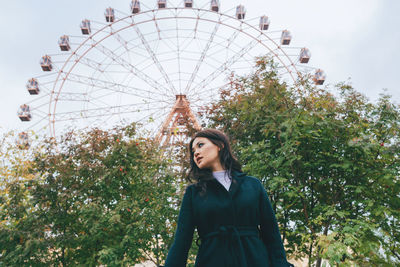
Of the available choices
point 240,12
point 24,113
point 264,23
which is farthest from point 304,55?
point 24,113

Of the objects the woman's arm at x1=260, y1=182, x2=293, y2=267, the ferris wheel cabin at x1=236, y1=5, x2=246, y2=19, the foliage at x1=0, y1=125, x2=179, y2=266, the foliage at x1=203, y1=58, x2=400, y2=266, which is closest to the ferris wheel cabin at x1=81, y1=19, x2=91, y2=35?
the ferris wheel cabin at x1=236, y1=5, x2=246, y2=19

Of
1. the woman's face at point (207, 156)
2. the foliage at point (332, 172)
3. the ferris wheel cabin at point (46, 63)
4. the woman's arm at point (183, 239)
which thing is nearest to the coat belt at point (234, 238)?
the woman's arm at point (183, 239)

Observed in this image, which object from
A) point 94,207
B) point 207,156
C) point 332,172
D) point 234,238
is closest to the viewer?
point 234,238

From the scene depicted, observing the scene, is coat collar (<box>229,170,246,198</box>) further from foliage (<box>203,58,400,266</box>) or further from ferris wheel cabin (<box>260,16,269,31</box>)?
ferris wheel cabin (<box>260,16,269,31</box>)

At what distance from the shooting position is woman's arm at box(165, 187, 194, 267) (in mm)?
1786

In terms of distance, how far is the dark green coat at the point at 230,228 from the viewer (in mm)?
1685

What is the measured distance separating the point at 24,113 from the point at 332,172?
56.5 feet

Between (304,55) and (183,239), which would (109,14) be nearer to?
(304,55)

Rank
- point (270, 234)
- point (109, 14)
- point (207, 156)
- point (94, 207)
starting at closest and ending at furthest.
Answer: point (270, 234) → point (207, 156) → point (94, 207) → point (109, 14)

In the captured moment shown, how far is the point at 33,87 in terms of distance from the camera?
1705cm

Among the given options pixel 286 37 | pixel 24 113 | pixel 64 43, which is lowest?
pixel 24 113

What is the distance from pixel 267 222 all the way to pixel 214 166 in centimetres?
49

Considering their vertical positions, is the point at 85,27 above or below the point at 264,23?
above

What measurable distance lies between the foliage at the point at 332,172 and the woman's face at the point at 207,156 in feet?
7.00
